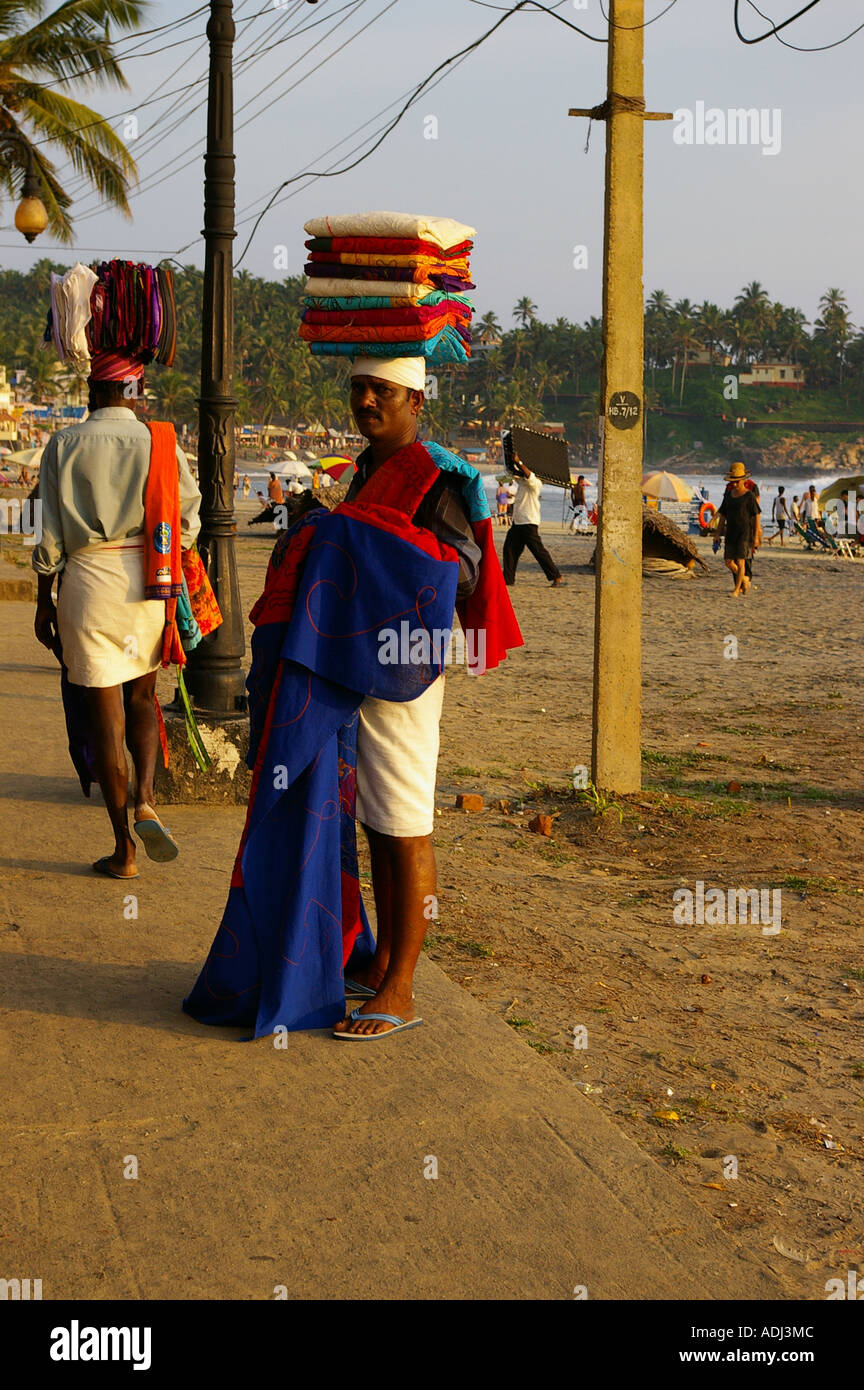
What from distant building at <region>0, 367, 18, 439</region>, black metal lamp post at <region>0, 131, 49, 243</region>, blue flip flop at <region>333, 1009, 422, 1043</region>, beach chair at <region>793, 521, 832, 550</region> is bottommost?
blue flip flop at <region>333, 1009, 422, 1043</region>

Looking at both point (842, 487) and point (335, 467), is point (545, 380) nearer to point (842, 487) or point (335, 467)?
point (842, 487)

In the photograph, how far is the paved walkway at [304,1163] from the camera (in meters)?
2.72

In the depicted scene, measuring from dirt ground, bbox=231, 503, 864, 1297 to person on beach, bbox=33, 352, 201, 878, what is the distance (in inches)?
54.5

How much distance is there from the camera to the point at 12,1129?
10.6 feet

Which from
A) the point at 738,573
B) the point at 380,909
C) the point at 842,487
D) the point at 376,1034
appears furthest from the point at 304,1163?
the point at 842,487

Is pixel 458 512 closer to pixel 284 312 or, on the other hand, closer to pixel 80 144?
pixel 80 144

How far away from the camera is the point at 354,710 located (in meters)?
3.76

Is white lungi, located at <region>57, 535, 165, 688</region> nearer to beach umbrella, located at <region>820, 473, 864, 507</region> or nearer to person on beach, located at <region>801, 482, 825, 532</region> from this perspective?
person on beach, located at <region>801, 482, 825, 532</region>

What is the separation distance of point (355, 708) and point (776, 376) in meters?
181

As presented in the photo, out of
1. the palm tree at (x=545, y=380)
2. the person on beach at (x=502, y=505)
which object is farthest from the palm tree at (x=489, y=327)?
the person on beach at (x=502, y=505)

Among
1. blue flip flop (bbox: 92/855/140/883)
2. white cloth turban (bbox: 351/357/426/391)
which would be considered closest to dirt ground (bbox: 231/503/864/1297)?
blue flip flop (bbox: 92/855/140/883)

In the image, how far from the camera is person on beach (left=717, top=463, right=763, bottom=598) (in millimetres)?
19547

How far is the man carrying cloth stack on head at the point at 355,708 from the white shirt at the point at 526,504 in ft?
47.2

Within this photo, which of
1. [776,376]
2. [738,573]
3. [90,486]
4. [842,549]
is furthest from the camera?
[776,376]
